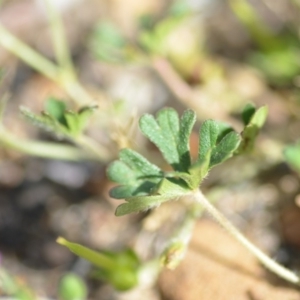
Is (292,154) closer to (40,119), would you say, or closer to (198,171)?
(198,171)

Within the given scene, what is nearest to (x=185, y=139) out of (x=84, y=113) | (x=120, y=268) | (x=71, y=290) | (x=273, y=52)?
(x=84, y=113)

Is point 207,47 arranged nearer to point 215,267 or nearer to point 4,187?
point 4,187

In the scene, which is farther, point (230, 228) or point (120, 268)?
point (120, 268)

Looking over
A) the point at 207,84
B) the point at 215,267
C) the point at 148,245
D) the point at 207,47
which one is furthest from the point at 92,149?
the point at 207,47

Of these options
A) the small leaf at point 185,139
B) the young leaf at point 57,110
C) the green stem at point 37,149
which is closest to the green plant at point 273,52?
the green stem at point 37,149

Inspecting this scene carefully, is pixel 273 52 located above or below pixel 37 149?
below

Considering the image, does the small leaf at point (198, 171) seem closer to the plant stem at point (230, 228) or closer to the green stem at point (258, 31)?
the plant stem at point (230, 228)
